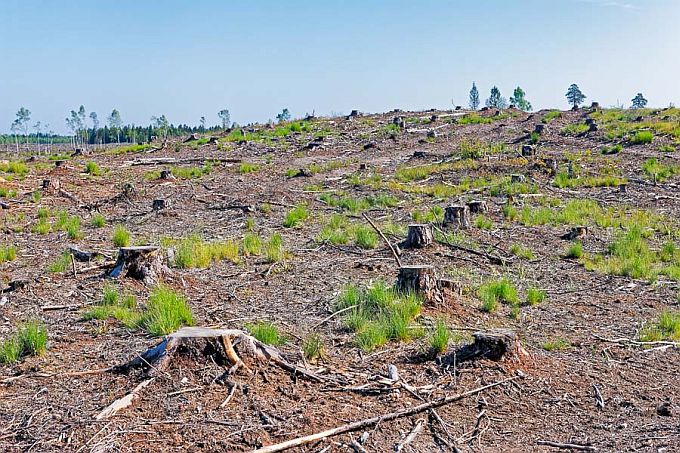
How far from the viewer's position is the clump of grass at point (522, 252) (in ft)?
30.2

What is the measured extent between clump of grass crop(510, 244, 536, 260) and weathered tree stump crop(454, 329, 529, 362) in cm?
420

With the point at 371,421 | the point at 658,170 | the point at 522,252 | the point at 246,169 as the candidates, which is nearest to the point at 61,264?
the point at 371,421

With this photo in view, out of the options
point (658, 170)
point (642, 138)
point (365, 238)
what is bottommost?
point (365, 238)

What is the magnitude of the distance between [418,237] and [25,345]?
560 cm

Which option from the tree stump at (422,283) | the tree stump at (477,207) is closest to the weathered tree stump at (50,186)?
the tree stump at (477,207)

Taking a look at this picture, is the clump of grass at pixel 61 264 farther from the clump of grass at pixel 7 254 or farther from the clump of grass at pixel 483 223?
the clump of grass at pixel 483 223

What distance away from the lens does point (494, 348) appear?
5164 mm

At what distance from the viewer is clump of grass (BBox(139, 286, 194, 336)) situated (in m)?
5.73

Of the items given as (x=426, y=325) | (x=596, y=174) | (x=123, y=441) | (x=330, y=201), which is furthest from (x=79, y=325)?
(x=596, y=174)

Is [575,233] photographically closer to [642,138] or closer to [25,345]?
[25,345]

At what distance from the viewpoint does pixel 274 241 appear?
9984 mm

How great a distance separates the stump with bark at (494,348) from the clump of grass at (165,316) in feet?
7.80

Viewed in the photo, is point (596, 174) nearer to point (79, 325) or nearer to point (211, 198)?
point (211, 198)

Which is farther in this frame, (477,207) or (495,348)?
(477,207)
